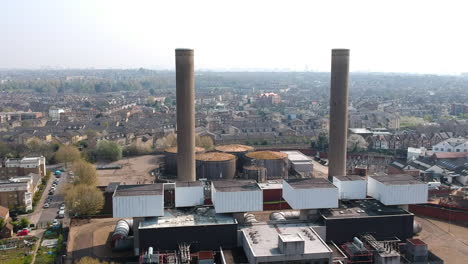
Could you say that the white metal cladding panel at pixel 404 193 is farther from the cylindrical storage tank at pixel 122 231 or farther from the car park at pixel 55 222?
the car park at pixel 55 222

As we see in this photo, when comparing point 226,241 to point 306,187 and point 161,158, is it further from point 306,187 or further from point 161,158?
point 161,158

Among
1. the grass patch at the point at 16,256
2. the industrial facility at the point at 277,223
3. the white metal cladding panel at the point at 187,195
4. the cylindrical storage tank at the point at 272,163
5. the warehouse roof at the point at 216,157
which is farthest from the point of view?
the cylindrical storage tank at the point at 272,163

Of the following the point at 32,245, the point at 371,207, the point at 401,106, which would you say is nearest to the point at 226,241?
the point at 371,207

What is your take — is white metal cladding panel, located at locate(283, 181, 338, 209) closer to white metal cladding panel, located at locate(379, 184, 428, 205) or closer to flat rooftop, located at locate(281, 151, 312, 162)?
white metal cladding panel, located at locate(379, 184, 428, 205)

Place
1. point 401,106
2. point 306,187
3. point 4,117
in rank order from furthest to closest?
point 401,106, point 4,117, point 306,187

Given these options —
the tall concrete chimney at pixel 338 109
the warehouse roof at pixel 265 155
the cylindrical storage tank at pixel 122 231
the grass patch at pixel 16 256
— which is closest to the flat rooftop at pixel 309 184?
the tall concrete chimney at pixel 338 109

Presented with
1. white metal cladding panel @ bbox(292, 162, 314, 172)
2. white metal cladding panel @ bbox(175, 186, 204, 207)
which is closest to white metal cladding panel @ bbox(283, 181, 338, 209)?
white metal cladding panel @ bbox(175, 186, 204, 207)

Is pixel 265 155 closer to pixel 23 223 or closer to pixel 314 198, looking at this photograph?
pixel 314 198
